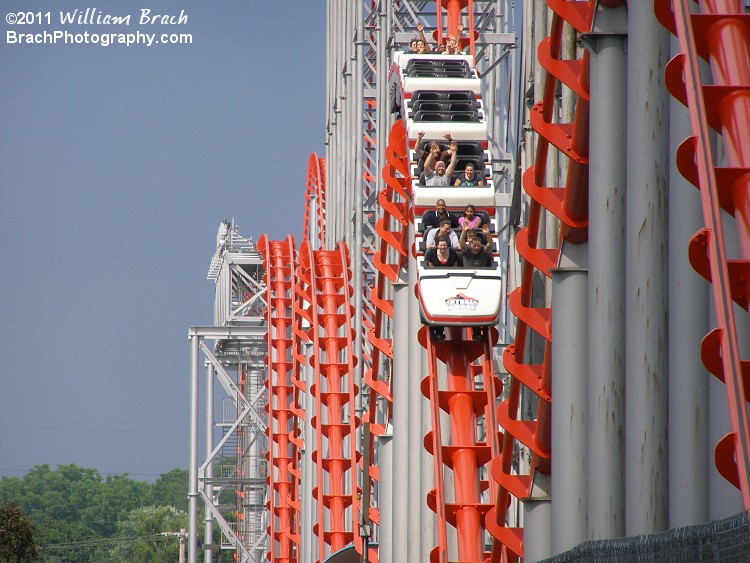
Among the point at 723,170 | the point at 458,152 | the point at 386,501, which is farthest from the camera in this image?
the point at 386,501

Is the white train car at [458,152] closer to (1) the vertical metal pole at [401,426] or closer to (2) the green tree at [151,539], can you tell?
(1) the vertical metal pole at [401,426]

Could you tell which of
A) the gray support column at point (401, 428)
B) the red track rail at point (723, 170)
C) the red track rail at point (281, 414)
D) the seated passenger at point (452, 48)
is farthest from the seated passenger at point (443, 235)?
the red track rail at point (281, 414)

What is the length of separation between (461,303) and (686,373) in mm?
8710

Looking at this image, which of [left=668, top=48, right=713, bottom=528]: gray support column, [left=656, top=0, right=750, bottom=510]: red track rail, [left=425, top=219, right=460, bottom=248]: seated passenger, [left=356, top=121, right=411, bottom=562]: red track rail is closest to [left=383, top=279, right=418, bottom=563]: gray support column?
[left=356, top=121, right=411, bottom=562]: red track rail

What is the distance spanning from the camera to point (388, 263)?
63.9 feet

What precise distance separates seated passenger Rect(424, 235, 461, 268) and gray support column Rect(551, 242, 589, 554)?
6.46 meters

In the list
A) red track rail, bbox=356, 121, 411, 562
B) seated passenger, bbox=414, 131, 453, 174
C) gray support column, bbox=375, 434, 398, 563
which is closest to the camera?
seated passenger, bbox=414, 131, 453, 174

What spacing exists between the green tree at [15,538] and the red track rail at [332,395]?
828 centimetres

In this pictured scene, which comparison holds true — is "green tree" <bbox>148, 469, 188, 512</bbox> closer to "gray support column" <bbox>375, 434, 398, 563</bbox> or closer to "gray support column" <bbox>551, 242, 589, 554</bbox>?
"gray support column" <bbox>375, 434, 398, 563</bbox>

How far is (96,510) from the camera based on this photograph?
12494 cm

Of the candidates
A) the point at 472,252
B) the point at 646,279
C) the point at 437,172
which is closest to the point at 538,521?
the point at 646,279

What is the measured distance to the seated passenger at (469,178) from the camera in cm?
1655

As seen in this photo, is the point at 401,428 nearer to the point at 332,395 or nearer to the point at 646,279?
the point at 332,395

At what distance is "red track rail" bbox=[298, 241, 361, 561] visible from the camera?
25.1m
